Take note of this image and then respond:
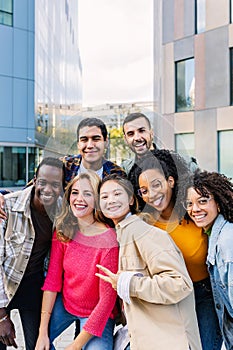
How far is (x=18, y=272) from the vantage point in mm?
2559

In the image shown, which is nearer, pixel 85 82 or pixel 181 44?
pixel 85 82

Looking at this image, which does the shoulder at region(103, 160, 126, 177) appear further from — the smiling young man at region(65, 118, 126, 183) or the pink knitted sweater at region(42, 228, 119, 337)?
the pink knitted sweater at region(42, 228, 119, 337)

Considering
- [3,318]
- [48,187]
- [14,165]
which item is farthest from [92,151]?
[14,165]

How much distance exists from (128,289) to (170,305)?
0.68ft

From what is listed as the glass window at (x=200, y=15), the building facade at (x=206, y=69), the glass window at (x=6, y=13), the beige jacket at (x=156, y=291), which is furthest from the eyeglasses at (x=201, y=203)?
the glass window at (x=6, y=13)

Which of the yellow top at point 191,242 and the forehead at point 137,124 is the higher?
the forehead at point 137,124

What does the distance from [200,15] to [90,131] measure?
1102 cm

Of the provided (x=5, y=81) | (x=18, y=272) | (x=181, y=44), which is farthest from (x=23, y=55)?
(x=18, y=272)

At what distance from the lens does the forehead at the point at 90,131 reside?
2174 mm

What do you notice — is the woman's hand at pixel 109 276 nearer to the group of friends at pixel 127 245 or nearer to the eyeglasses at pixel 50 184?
the group of friends at pixel 127 245

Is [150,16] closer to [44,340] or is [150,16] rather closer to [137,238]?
[137,238]

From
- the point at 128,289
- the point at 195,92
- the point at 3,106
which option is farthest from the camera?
the point at 3,106

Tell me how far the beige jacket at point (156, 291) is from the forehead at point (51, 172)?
0.39 metres

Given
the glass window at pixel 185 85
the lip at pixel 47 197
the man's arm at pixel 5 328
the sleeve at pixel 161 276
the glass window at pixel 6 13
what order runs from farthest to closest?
Result: the glass window at pixel 6 13 → the glass window at pixel 185 85 → the man's arm at pixel 5 328 → the lip at pixel 47 197 → the sleeve at pixel 161 276
